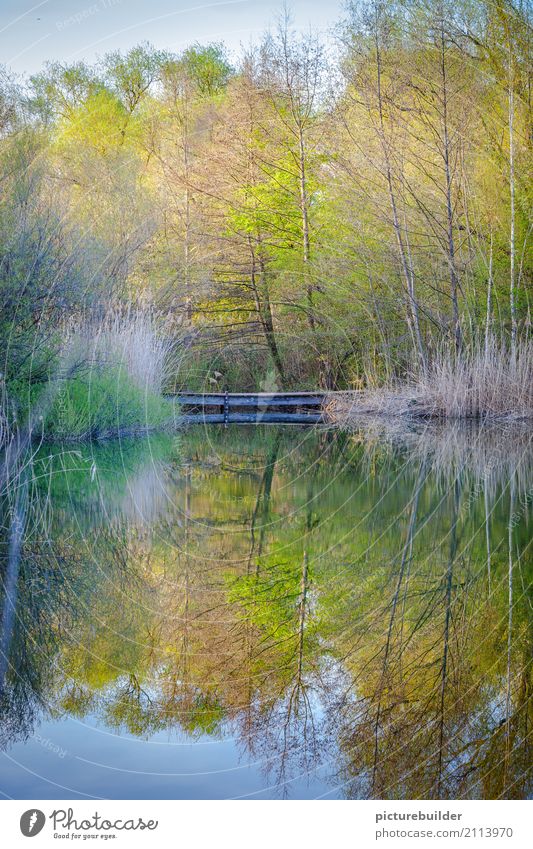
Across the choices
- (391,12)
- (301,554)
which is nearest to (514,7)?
(391,12)

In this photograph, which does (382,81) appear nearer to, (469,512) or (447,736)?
(469,512)

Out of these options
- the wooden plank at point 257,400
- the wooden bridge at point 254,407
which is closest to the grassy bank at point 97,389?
the wooden bridge at point 254,407

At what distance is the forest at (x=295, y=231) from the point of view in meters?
7.55

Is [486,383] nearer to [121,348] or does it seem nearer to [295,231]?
[121,348]

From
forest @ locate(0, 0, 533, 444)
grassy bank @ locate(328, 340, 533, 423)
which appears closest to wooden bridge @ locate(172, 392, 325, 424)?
forest @ locate(0, 0, 533, 444)

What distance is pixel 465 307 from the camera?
10.3 metres

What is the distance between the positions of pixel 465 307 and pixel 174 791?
9143 millimetres

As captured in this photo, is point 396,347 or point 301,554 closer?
point 301,554

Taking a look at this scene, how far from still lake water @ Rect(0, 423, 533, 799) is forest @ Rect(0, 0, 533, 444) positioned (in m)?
2.82
